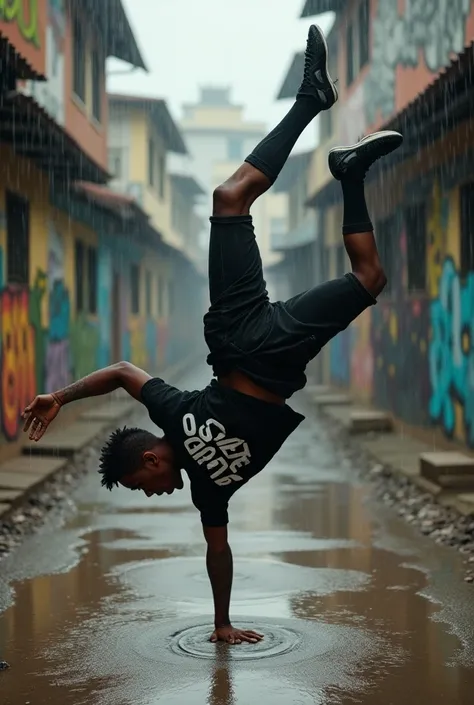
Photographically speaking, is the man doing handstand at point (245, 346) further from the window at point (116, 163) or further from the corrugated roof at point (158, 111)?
the window at point (116, 163)

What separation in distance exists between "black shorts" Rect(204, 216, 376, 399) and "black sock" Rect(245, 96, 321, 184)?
0.26 metres

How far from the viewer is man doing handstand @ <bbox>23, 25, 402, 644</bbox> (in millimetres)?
4566

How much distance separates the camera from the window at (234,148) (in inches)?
2945

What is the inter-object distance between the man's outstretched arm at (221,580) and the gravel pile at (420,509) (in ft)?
6.68

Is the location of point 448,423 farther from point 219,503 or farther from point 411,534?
point 219,503

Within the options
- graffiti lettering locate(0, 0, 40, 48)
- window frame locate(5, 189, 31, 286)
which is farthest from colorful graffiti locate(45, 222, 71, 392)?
graffiti lettering locate(0, 0, 40, 48)

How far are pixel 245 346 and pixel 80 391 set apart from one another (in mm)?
846

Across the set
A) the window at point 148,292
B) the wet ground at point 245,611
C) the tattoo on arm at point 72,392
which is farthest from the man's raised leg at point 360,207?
the window at point 148,292

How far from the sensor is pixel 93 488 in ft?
35.0

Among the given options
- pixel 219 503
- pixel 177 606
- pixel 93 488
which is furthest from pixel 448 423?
pixel 219 503

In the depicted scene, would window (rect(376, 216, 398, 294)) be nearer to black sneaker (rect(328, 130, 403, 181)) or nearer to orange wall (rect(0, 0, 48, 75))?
orange wall (rect(0, 0, 48, 75))

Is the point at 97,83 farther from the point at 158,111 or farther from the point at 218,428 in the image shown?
the point at 218,428

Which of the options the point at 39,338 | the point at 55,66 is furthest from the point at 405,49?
the point at 39,338

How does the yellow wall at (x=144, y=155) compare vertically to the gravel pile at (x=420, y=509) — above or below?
above
